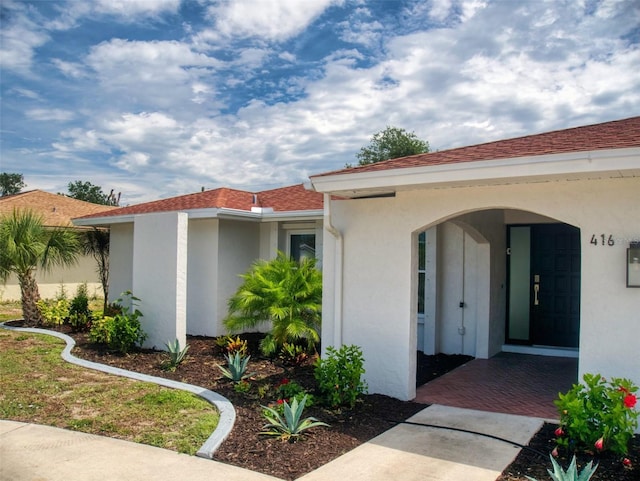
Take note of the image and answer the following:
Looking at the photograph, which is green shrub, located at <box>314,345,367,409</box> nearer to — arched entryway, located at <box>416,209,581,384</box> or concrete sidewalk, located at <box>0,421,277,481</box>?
concrete sidewalk, located at <box>0,421,277,481</box>

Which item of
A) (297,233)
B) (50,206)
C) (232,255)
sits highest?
(50,206)

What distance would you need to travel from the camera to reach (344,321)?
8070mm

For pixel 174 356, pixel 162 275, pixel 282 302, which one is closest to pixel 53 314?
pixel 162 275

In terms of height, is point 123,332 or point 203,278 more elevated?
point 203,278

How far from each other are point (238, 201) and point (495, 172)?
8061 mm

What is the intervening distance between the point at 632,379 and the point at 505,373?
136 inches

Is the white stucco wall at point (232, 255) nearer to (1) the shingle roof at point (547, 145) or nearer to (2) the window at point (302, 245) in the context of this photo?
(2) the window at point (302, 245)

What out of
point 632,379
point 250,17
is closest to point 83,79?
point 250,17

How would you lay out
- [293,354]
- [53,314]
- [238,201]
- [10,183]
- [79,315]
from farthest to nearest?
[10,183] < [53,314] < [238,201] < [79,315] < [293,354]

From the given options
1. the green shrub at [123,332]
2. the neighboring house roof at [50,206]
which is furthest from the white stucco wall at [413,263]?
the neighboring house roof at [50,206]

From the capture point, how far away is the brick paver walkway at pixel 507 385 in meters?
7.19

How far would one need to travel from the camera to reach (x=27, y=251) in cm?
1273

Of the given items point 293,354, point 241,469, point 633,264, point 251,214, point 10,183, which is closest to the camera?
point 241,469

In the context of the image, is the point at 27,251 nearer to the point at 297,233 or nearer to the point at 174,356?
the point at 174,356
